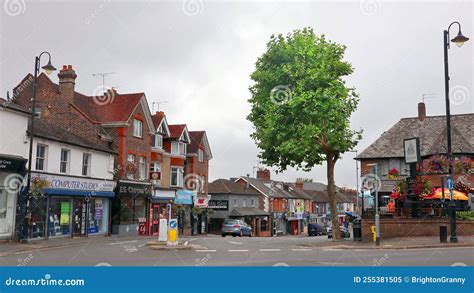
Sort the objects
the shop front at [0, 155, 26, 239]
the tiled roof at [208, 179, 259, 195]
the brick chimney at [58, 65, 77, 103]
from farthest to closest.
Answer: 1. the tiled roof at [208, 179, 259, 195]
2. the brick chimney at [58, 65, 77, 103]
3. the shop front at [0, 155, 26, 239]

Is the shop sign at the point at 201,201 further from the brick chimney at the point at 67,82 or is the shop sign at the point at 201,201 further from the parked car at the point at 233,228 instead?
the brick chimney at the point at 67,82

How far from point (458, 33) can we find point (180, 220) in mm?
31740

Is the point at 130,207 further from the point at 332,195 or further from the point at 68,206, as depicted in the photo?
the point at 332,195

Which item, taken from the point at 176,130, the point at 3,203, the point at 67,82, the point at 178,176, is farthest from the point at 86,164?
the point at 176,130

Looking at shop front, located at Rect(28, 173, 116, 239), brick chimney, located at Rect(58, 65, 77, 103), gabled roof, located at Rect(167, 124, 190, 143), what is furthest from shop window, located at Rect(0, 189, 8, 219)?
gabled roof, located at Rect(167, 124, 190, 143)

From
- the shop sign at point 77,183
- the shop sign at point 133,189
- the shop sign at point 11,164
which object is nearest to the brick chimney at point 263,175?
the shop sign at point 133,189

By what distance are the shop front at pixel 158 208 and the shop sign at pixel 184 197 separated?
104 centimetres

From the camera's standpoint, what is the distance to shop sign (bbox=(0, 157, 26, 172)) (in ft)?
78.5

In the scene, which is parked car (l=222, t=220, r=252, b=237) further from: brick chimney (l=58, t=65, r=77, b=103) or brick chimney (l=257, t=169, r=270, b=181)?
brick chimney (l=257, t=169, r=270, b=181)

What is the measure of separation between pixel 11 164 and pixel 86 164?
27.0ft

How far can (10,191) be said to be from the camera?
83.5ft

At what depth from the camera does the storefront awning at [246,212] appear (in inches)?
2402

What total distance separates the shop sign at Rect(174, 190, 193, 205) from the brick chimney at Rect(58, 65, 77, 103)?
14461 millimetres

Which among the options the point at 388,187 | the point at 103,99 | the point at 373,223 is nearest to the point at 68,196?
the point at 103,99
